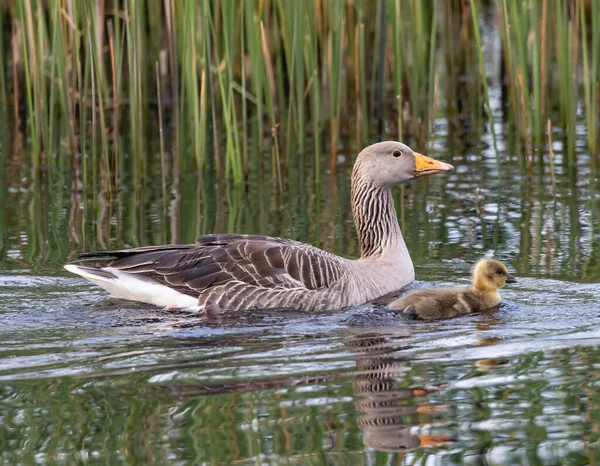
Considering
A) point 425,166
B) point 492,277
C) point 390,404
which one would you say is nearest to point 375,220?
point 425,166

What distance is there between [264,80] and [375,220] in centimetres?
375

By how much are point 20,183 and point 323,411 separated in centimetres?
796

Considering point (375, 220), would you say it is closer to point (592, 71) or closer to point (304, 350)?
point (304, 350)

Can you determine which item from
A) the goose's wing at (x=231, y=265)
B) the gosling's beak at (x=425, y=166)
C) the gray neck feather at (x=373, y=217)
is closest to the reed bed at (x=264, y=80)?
the gosling's beak at (x=425, y=166)

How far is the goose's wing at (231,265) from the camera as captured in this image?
8.93 meters

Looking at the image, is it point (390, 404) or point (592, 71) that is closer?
point (390, 404)

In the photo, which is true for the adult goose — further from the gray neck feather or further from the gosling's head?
the gosling's head

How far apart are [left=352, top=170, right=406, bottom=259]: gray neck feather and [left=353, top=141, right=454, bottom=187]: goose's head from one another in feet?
0.27

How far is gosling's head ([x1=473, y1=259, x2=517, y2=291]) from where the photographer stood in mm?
8750

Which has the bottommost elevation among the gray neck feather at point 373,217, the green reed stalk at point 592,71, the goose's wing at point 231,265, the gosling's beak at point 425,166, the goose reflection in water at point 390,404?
the goose reflection in water at point 390,404

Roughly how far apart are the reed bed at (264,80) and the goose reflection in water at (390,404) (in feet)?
14.4

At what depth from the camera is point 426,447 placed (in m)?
5.40

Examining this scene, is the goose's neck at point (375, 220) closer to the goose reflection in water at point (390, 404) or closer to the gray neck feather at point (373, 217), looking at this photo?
the gray neck feather at point (373, 217)

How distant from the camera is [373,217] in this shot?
10.0 m
